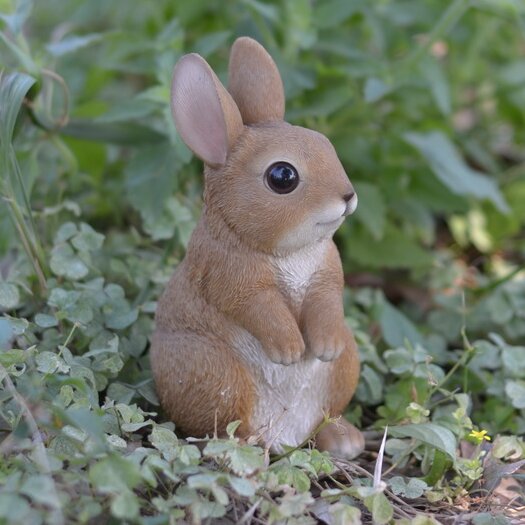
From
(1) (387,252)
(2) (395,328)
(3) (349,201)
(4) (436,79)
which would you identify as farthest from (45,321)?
(4) (436,79)

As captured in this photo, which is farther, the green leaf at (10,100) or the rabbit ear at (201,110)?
the green leaf at (10,100)

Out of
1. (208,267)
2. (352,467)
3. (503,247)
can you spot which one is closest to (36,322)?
(208,267)

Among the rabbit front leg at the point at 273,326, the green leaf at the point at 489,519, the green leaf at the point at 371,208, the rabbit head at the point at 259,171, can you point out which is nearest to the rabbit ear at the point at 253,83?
the rabbit head at the point at 259,171

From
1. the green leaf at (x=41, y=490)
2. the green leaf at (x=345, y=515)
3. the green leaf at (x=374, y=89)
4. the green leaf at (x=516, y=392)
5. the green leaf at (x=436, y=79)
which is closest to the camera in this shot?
the green leaf at (x=41, y=490)

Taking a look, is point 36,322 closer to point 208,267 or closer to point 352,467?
point 208,267

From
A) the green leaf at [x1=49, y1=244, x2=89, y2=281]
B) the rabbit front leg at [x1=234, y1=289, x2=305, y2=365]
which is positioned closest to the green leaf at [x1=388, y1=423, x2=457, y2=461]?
the rabbit front leg at [x1=234, y1=289, x2=305, y2=365]

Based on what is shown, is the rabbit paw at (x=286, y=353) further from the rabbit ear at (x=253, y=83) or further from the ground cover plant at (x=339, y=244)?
the rabbit ear at (x=253, y=83)

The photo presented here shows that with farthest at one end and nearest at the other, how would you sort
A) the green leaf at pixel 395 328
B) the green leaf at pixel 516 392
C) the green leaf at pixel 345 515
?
the green leaf at pixel 395 328 < the green leaf at pixel 516 392 < the green leaf at pixel 345 515

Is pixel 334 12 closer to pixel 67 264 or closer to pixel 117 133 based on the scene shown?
pixel 117 133

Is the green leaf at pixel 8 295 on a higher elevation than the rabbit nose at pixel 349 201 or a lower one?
lower
